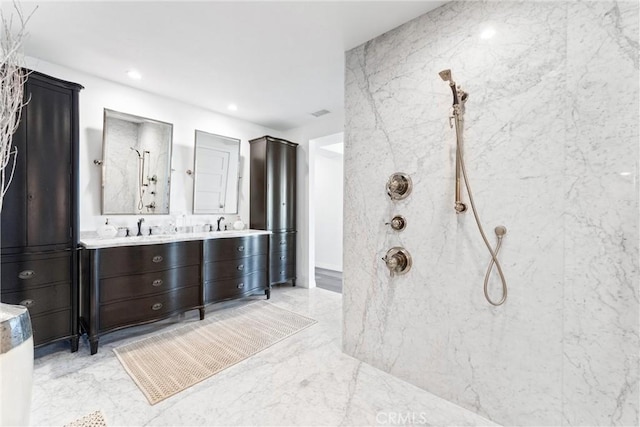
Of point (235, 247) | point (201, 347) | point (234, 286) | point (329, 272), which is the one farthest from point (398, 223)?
point (329, 272)

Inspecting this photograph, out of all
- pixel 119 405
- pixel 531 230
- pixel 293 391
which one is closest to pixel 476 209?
pixel 531 230

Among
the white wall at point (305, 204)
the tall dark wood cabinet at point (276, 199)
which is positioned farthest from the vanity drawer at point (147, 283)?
the white wall at point (305, 204)

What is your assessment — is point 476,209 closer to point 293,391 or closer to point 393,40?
point 393,40

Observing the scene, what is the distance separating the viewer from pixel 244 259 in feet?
11.4

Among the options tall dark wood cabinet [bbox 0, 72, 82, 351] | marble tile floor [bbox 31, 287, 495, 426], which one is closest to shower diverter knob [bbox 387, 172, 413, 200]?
marble tile floor [bbox 31, 287, 495, 426]

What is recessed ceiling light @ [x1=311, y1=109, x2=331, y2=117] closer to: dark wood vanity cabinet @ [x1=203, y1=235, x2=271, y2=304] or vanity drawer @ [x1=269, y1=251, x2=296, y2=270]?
dark wood vanity cabinet @ [x1=203, y1=235, x2=271, y2=304]

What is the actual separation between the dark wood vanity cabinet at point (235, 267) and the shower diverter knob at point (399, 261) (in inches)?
82.6

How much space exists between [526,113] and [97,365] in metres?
3.44

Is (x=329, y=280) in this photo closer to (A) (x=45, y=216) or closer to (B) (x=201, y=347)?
(B) (x=201, y=347)

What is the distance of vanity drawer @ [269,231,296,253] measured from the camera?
4094 millimetres

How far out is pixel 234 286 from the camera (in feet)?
11.0

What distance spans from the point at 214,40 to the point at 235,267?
2408 millimetres

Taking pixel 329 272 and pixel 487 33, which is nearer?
pixel 487 33

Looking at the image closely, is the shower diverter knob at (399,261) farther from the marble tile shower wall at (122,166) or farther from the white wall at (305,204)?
the marble tile shower wall at (122,166)
